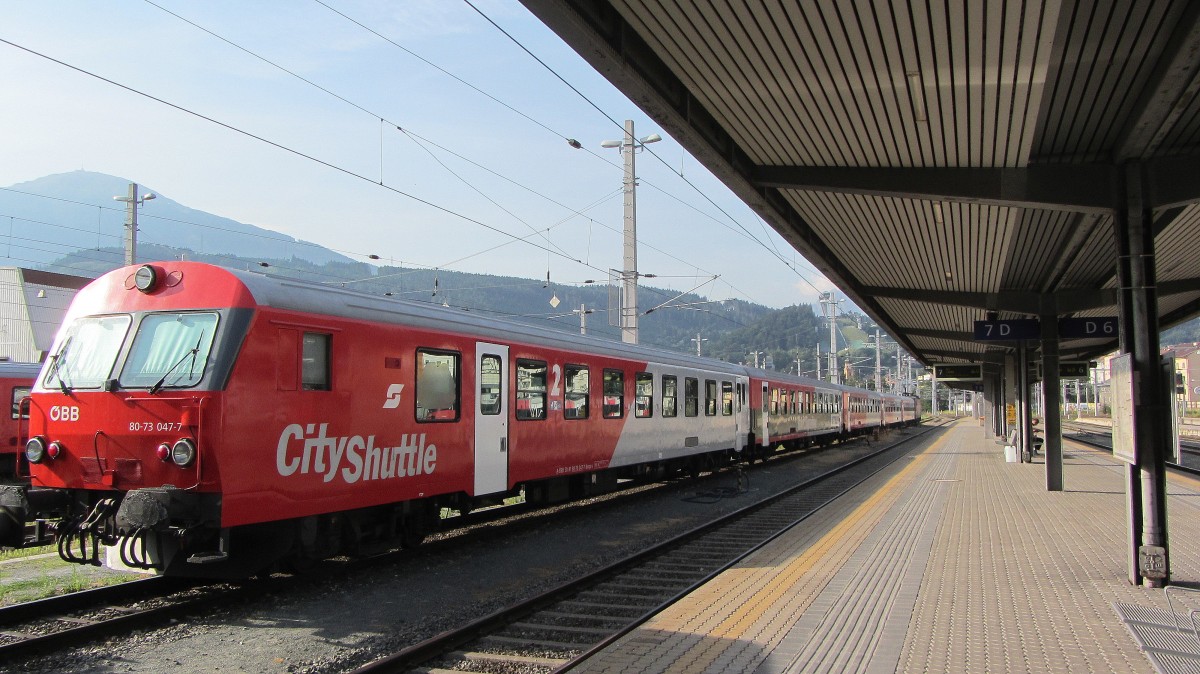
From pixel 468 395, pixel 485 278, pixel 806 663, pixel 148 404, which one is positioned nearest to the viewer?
pixel 806 663

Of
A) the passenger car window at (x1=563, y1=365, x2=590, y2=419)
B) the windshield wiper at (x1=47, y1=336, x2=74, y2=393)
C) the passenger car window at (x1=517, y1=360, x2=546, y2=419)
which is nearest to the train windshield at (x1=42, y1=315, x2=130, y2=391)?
the windshield wiper at (x1=47, y1=336, x2=74, y2=393)

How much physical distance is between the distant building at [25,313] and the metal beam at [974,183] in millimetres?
27733

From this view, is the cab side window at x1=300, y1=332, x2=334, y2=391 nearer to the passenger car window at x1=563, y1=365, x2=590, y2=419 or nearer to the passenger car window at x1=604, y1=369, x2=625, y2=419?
the passenger car window at x1=563, y1=365, x2=590, y2=419

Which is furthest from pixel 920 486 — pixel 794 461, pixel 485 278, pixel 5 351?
pixel 485 278

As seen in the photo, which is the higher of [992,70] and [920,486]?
[992,70]

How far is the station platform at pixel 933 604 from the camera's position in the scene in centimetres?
525

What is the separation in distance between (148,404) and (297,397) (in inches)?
45.5

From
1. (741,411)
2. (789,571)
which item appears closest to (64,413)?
(789,571)

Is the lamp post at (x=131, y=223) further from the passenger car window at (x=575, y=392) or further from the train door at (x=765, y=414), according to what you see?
the train door at (x=765, y=414)

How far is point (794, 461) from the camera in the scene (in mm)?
25406

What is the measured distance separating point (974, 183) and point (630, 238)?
12774 millimetres

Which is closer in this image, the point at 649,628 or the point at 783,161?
the point at 649,628

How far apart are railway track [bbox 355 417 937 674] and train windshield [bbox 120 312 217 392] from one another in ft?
9.81

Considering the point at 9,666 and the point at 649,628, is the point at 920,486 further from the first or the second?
the point at 9,666
